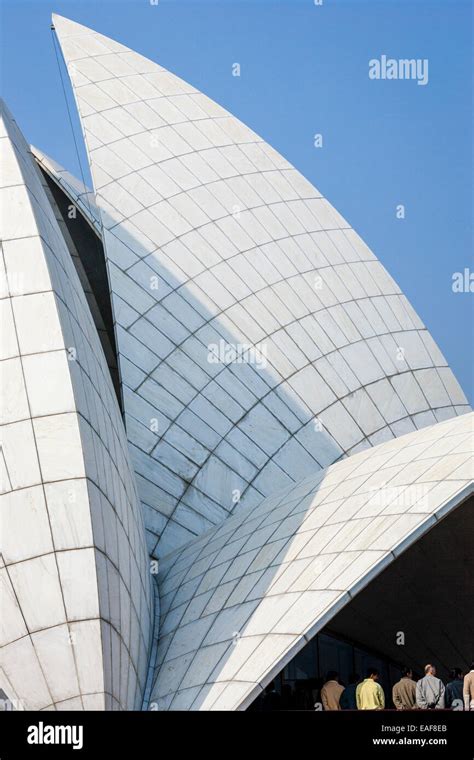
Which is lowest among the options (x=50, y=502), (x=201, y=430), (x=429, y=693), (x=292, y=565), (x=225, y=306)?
(x=429, y=693)

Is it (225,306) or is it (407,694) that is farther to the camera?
(225,306)

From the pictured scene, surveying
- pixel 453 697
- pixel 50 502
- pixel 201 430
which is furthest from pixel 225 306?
pixel 50 502

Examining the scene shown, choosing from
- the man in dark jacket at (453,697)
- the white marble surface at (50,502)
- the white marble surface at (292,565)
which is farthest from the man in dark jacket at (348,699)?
the white marble surface at (50,502)

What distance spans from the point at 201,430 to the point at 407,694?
633cm

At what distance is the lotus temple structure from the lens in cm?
1102

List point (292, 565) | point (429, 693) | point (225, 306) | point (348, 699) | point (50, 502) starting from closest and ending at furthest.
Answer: point (50, 502) < point (429, 693) < point (292, 565) < point (348, 699) < point (225, 306)

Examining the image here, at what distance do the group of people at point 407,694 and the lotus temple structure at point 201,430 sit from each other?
1613mm

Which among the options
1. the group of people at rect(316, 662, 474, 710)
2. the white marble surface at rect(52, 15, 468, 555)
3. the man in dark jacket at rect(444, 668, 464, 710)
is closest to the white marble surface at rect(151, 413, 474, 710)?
the group of people at rect(316, 662, 474, 710)

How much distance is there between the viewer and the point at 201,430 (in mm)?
18047

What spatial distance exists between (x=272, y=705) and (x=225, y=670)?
3.19m

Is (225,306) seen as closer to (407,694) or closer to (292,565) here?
(292,565)

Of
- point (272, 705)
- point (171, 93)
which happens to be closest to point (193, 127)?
point (171, 93)

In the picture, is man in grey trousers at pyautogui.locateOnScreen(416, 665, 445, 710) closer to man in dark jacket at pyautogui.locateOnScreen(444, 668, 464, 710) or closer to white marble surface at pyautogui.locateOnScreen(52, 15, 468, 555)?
man in dark jacket at pyautogui.locateOnScreen(444, 668, 464, 710)

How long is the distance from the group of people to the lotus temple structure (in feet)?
5.29
